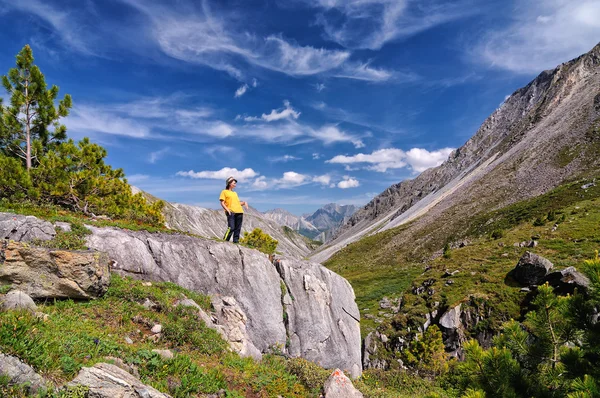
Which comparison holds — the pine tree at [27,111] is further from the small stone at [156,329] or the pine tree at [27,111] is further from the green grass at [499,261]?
the green grass at [499,261]

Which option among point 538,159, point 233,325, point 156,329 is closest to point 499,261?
point 233,325

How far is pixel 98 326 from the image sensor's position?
9.38 metres

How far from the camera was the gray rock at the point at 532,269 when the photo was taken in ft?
74.6

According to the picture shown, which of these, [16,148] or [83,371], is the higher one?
[16,148]

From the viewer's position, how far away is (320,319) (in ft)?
56.6

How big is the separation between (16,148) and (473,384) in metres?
29.7

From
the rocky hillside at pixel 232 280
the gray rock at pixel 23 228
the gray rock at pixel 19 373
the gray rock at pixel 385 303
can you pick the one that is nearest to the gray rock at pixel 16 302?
the rocky hillside at pixel 232 280

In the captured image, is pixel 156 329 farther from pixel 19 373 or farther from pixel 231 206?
pixel 231 206

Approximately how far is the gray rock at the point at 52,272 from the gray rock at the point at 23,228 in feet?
8.26

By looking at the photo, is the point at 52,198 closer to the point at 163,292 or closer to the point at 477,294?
the point at 163,292

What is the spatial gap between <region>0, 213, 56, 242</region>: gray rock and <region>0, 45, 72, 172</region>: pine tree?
10.6 meters

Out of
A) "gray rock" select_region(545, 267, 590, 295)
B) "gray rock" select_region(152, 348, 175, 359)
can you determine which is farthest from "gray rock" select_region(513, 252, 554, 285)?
"gray rock" select_region(152, 348, 175, 359)

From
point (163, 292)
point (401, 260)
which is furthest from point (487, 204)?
point (163, 292)

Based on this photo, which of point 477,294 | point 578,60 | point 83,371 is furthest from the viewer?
point 578,60
